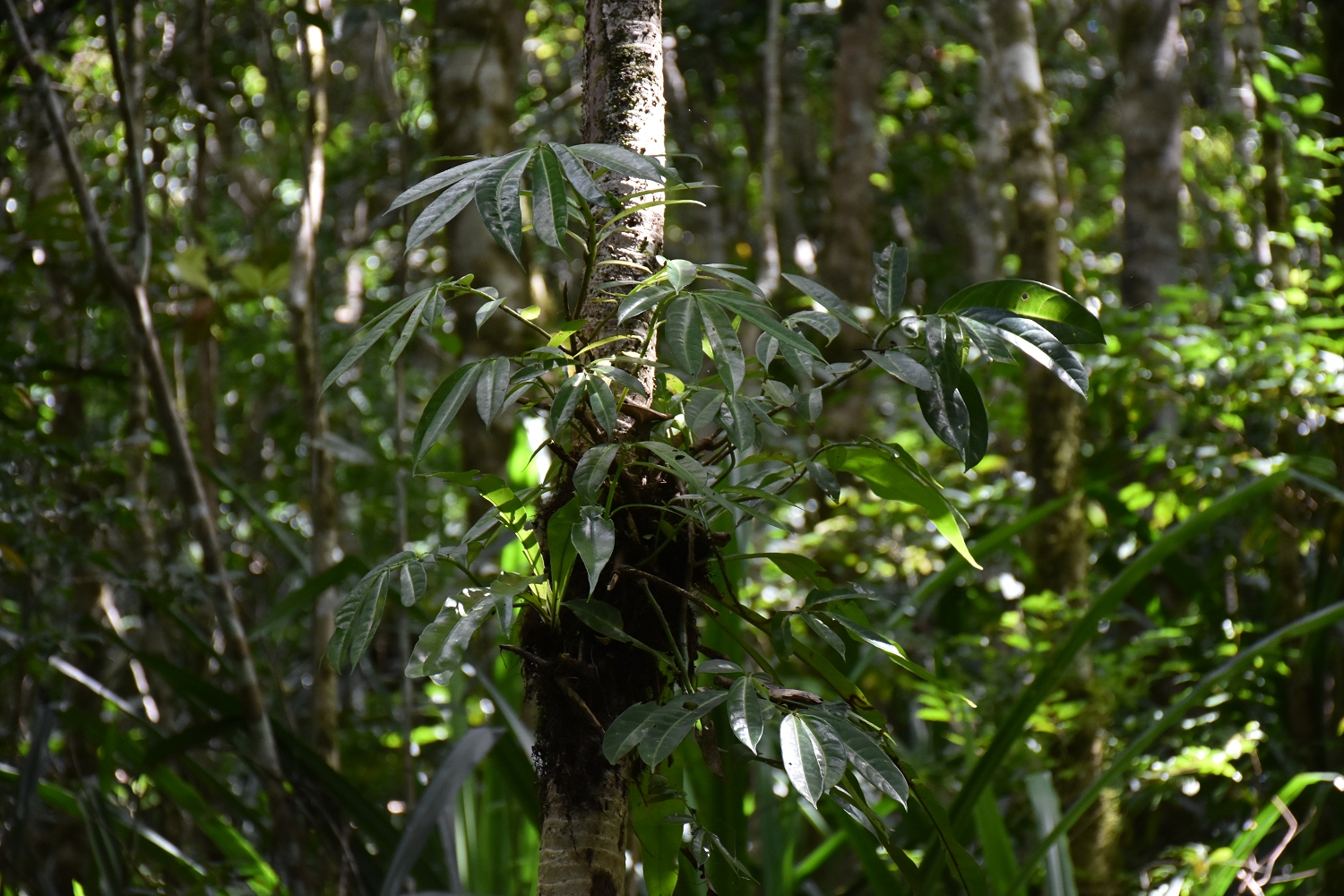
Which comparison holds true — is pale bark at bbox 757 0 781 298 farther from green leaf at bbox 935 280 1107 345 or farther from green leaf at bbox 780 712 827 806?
green leaf at bbox 780 712 827 806

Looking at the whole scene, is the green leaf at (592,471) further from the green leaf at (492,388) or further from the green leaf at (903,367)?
the green leaf at (903,367)

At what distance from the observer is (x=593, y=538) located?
27.6 inches

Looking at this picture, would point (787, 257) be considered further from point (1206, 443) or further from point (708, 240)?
point (1206, 443)

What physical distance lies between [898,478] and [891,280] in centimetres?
16

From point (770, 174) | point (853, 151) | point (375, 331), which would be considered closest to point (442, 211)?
point (375, 331)

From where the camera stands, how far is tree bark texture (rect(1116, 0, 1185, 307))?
335cm

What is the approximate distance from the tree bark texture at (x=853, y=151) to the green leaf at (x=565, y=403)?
2.82 m

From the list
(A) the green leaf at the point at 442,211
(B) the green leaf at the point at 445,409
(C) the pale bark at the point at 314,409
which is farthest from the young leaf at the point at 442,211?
(C) the pale bark at the point at 314,409

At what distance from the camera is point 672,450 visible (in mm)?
747

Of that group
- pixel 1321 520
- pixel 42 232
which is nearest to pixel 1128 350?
pixel 1321 520

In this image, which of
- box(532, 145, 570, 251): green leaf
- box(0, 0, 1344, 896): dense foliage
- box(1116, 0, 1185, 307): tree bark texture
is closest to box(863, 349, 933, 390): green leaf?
box(0, 0, 1344, 896): dense foliage

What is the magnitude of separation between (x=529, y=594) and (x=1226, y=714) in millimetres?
2030

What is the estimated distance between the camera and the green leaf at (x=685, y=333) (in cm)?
69

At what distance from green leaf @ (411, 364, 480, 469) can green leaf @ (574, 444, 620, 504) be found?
102mm
